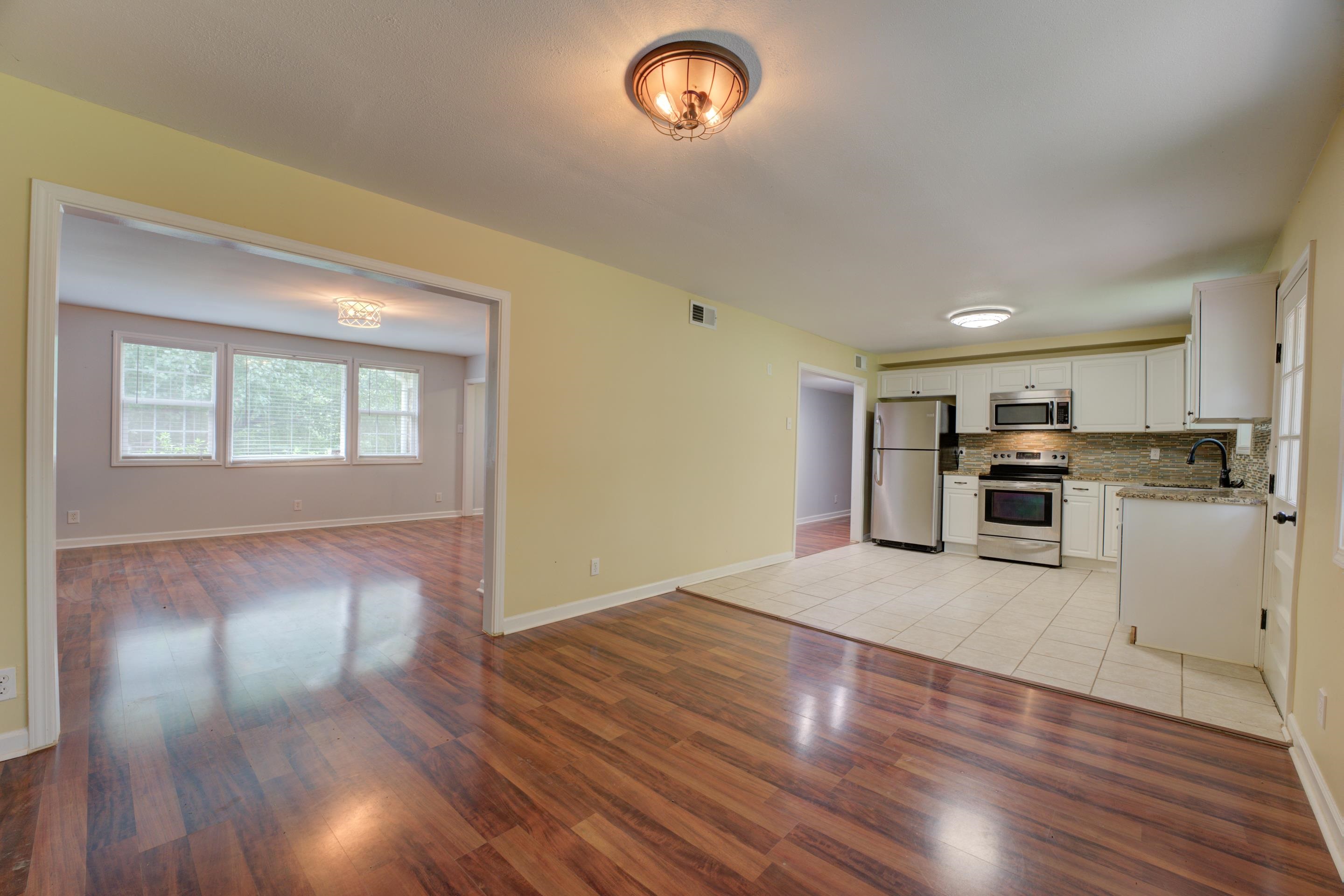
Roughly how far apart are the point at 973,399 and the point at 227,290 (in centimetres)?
756

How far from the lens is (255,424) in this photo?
6.59 metres

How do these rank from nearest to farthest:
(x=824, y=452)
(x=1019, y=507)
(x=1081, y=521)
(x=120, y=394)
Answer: (x=1081, y=521) → (x=120, y=394) → (x=1019, y=507) → (x=824, y=452)

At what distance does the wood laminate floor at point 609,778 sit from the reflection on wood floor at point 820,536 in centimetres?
303

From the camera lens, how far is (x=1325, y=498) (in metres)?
1.92

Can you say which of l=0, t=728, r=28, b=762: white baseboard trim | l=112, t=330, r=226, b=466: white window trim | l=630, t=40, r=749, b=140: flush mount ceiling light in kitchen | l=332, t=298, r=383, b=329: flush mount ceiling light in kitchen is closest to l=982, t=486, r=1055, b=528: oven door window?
l=630, t=40, r=749, b=140: flush mount ceiling light in kitchen

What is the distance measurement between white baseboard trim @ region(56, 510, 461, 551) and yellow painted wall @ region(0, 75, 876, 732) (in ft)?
15.1

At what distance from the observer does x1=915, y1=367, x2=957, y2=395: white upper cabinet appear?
6.54m

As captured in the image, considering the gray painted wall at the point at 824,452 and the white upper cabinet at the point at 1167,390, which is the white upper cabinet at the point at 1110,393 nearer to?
the white upper cabinet at the point at 1167,390

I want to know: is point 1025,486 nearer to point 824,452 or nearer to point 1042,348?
point 1042,348

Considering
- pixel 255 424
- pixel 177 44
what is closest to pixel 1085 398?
pixel 177 44

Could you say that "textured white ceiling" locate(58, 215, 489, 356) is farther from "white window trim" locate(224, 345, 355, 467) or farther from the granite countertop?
the granite countertop

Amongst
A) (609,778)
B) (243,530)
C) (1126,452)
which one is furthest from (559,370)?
(1126,452)

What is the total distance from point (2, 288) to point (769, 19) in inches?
108

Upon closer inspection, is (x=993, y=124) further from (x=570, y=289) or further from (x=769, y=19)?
(x=570, y=289)
